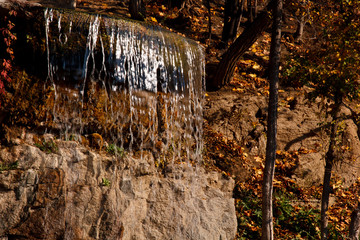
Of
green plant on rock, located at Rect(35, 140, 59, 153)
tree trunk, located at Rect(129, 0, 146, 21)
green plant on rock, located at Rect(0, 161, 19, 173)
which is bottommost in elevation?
green plant on rock, located at Rect(0, 161, 19, 173)

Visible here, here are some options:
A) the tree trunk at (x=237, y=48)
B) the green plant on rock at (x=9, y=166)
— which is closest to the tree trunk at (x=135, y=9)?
the tree trunk at (x=237, y=48)

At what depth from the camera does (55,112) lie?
5.82 m

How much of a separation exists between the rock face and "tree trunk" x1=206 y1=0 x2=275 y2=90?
277 centimetres

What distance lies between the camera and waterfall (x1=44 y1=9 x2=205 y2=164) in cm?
579

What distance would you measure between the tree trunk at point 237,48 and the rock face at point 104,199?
9.09 feet

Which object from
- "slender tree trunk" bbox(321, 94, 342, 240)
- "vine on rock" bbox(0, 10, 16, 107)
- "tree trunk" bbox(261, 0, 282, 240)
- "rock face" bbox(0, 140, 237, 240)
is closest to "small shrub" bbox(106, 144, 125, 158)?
"rock face" bbox(0, 140, 237, 240)

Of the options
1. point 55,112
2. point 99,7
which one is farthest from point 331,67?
point 99,7

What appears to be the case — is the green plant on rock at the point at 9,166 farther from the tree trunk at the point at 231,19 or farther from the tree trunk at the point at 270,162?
the tree trunk at the point at 231,19

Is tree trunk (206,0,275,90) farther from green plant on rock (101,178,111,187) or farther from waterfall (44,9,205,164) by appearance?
green plant on rock (101,178,111,187)

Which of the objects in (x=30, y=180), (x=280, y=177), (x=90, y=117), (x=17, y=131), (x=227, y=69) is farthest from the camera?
(x=227, y=69)

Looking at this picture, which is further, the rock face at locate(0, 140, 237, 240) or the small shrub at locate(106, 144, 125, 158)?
the small shrub at locate(106, 144, 125, 158)

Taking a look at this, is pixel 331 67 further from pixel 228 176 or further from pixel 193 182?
pixel 193 182

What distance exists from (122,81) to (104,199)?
2.01 meters

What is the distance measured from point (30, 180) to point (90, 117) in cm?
147
